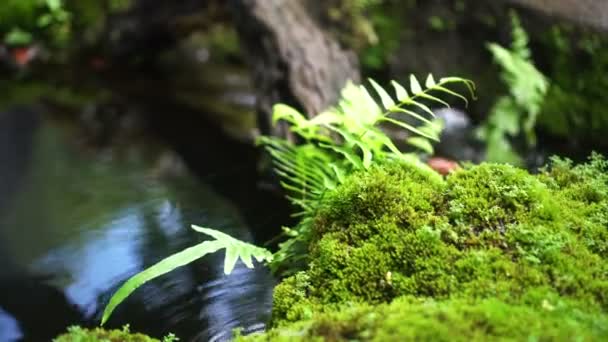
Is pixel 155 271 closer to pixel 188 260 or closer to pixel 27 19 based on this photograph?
pixel 188 260

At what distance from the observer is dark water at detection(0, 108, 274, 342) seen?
3.34 m

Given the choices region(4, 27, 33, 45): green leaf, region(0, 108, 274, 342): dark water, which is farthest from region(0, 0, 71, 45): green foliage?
region(0, 108, 274, 342): dark water

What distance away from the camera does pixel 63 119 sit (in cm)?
802

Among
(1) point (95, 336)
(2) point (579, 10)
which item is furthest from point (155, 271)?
(2) point (579, 10)

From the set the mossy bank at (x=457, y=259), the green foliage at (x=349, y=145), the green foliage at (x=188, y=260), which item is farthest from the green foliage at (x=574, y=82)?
the green foliage at (x=188, y=260)

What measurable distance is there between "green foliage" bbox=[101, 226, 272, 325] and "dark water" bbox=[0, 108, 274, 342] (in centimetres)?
41

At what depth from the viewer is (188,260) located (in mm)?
2719

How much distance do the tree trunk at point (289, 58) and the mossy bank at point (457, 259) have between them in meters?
2.59

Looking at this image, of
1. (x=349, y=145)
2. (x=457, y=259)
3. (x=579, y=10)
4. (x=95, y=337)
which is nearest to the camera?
(x=95, y=337)

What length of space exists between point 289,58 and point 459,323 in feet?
13.2

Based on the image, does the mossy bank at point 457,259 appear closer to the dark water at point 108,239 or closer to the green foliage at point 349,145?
the green foliage at point 349,145

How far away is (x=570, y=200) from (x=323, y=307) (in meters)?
1.29

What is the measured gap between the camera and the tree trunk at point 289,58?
18.0 feet

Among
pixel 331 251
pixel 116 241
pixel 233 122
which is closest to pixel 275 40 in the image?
pixel 233 122
